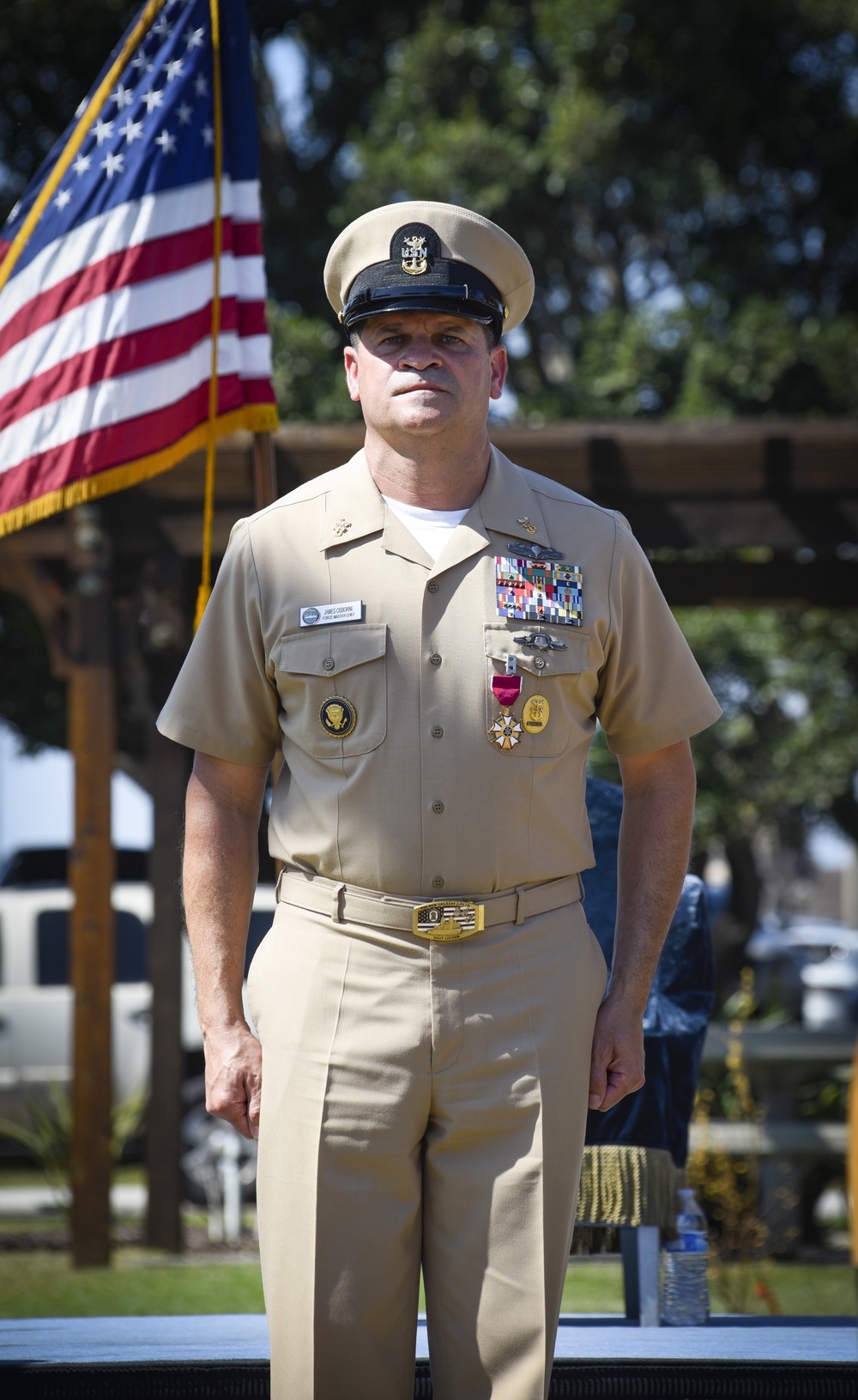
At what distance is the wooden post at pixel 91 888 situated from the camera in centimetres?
592

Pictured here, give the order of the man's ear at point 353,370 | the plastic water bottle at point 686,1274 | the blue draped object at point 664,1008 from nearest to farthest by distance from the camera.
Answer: the man's ear at point 353,370 → the blue draped object at point 664,1008 → the plastic water bottle at point 686,1274

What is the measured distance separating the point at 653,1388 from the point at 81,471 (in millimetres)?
2474

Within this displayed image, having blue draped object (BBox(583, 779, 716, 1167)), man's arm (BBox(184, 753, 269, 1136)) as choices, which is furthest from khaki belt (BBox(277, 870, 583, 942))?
blue draped object (BBox(583, 779, 716, 1167))

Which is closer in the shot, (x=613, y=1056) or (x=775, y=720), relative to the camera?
(x=613, y=1056)

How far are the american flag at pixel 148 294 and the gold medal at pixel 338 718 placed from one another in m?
1.55

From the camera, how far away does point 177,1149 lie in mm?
6352

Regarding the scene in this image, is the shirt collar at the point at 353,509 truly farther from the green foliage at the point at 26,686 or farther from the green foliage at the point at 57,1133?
the green foliage at the point at 26,686

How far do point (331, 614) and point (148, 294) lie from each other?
1821 millimetres

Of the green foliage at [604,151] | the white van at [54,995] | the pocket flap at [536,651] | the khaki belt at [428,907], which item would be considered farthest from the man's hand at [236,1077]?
the green foliage at [604,151]

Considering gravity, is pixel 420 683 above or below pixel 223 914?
above

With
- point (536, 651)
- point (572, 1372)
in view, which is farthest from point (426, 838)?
point (572, 1372)

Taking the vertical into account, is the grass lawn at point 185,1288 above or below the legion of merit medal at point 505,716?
below

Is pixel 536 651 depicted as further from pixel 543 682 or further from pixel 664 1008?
pixel 664 1008

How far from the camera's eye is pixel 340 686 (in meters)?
2.15
